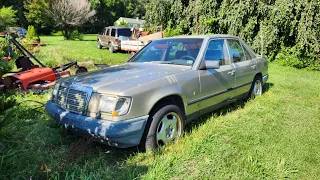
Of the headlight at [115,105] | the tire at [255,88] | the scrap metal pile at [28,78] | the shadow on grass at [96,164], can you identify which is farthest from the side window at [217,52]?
the scrap metal pile at [28,78]

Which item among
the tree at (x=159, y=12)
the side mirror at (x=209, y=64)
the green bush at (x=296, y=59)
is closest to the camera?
the side mirror at (x=209, y=64)

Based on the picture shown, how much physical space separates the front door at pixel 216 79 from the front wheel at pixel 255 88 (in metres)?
1.20

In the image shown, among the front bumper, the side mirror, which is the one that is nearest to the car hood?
the side mirror

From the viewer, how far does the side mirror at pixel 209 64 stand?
3.70m

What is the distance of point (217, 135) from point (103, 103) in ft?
5.92

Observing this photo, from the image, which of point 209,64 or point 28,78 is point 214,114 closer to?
point 209,64

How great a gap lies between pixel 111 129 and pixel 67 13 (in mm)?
31802

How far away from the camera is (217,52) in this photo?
441cm

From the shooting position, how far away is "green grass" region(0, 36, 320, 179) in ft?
9.00

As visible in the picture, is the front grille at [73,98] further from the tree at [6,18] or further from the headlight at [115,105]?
the tree at [6,18]

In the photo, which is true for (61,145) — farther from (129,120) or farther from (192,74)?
(192,74)

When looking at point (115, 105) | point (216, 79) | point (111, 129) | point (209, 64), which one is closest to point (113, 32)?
point (216, 79)

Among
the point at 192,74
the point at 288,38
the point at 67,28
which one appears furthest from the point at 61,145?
the point at 67,28

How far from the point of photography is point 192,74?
3.67m
